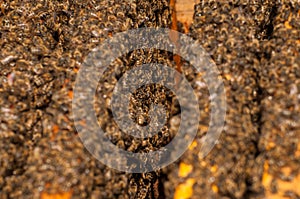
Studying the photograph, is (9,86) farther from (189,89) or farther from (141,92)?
(189,89)

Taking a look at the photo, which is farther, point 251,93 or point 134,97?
point 134,97

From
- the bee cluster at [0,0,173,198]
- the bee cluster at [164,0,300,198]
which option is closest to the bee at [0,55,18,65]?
the bee cluster at [0,0,173,198]

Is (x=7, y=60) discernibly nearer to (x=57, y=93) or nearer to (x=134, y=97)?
(x=57, y=93)

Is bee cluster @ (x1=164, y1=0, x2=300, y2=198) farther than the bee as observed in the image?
No

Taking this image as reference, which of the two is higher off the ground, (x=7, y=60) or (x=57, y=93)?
(x=7, y=60)

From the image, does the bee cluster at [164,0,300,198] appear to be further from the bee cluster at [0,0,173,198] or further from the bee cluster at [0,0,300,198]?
the bee cluster at [0,0,173,198]

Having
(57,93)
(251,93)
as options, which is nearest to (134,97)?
(57,93)

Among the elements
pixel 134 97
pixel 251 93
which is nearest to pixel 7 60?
pixel 134 97

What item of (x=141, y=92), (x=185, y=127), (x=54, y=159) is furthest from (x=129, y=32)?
(x=54, y=159)

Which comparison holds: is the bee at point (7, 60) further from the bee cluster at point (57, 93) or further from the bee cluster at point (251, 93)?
the bee cluster at point (251, 93)

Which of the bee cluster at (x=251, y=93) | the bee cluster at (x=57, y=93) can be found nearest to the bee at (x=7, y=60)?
the bee cluster at (x=57, y=93)

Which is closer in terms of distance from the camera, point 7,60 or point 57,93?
point 57,93

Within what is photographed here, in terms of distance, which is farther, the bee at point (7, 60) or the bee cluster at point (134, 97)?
the bee at point (7, 60)
